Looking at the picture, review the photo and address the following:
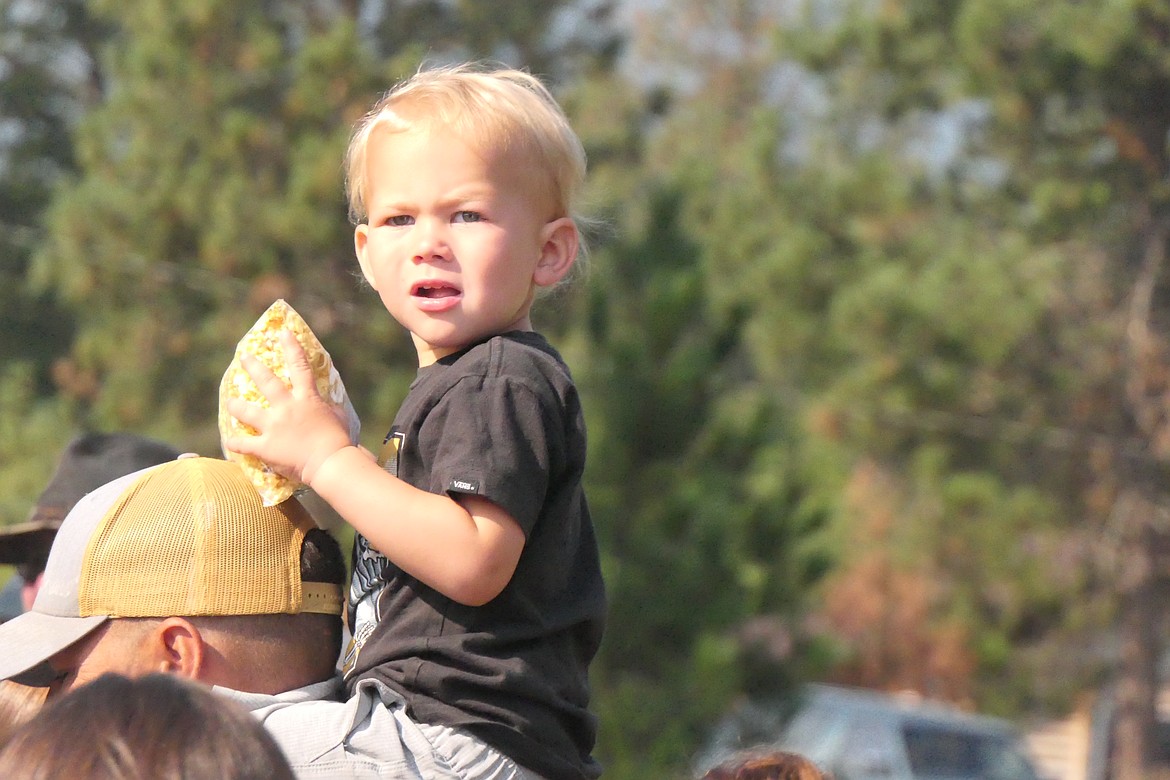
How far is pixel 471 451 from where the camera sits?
180 centimetres

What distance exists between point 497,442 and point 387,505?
0.14m

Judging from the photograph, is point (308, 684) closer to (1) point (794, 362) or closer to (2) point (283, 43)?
(2) point (283, 43)

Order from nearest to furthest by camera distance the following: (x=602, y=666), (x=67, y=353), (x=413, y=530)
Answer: (x=413, y=530) → (x=602, y=666) → (x=67, y=353)

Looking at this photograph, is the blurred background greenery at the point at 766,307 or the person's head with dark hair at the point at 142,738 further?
the blurred background greenery at the point at 766,307

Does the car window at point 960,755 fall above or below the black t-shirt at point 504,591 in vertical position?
below

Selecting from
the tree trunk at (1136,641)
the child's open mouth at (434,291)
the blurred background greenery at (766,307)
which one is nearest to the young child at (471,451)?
the child's open mouth at (434,291)

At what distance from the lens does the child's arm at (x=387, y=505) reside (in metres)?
1.78

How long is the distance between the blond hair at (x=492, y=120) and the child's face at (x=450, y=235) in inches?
0.9

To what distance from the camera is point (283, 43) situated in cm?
1455

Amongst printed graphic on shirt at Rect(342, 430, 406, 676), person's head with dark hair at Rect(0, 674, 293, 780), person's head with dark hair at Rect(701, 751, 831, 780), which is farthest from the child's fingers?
person's head with dark hair at Rect(701, 751, 831, 780)

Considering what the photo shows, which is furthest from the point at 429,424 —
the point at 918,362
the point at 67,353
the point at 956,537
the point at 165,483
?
the point at 67,353

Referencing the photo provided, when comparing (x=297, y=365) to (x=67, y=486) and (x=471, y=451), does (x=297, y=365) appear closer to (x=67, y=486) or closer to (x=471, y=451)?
(x=471, y=451)

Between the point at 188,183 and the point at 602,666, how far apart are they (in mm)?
5719

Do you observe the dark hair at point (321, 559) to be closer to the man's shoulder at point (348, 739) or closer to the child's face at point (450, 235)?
the man's shoulder at point (348, 739)
